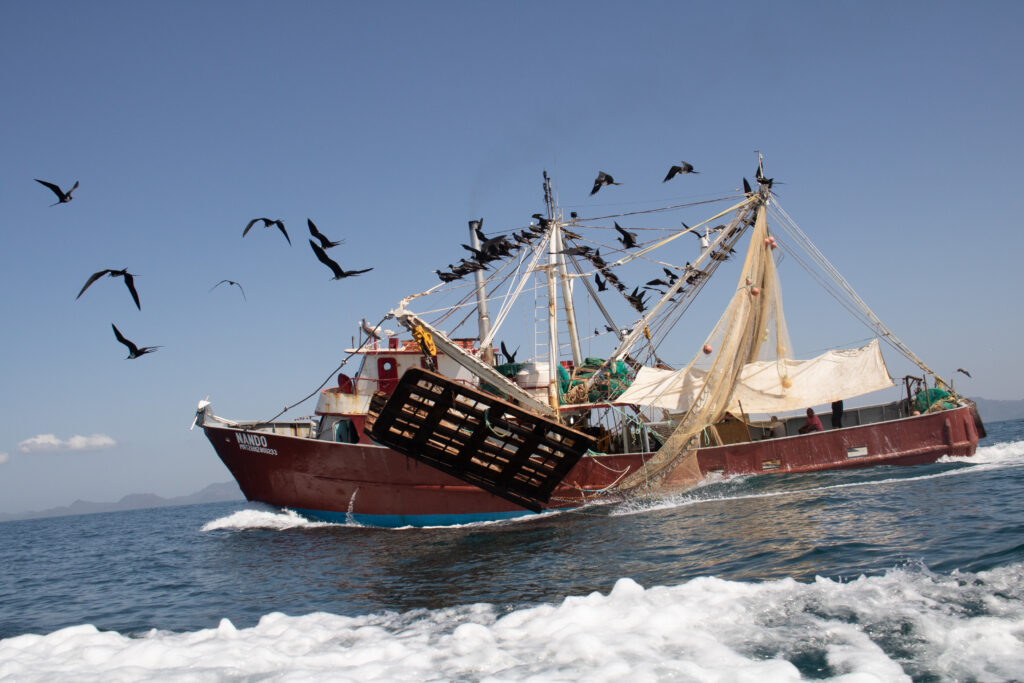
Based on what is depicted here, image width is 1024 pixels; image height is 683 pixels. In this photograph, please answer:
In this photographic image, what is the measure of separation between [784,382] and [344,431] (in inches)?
561

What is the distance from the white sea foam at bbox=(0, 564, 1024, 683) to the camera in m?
5.46

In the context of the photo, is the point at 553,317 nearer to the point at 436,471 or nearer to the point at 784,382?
the point at 436,471

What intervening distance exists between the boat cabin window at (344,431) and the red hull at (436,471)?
1.70m

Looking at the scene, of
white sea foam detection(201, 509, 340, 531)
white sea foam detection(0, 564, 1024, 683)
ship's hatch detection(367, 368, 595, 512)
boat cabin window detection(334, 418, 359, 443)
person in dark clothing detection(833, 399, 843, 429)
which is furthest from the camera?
person in dark clothing detection(833, 399, 843, 429)

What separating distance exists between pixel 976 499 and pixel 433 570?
9829 mm

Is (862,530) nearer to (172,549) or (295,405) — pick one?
(295,405)

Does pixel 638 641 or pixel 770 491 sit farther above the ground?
pixel 770 491

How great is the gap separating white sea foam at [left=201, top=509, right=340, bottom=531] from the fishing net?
970 cm

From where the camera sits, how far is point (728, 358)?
19531mm

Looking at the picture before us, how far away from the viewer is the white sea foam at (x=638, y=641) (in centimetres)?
546

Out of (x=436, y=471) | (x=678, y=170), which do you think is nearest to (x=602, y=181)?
(x=678, y=170)

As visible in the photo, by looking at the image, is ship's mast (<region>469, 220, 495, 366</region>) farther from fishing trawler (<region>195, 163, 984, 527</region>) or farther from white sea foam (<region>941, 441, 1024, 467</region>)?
white sea foam (<region>941, 441, 1024, 467</region>)

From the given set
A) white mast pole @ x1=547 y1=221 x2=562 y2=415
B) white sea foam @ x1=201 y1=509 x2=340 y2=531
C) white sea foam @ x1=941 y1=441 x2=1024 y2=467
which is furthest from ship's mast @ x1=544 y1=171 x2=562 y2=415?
white sea foam @ x1=941 y1=441 x2=1024 y2=467

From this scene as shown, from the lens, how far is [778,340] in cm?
2311
